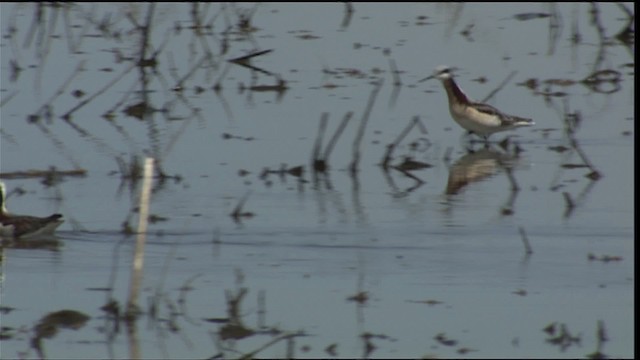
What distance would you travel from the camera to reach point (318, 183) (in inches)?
477

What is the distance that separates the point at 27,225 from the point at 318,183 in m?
2.34

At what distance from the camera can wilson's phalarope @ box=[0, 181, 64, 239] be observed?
1044cm

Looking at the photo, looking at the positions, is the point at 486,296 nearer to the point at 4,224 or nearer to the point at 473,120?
the point at 4,224

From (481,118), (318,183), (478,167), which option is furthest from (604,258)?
(481,118)

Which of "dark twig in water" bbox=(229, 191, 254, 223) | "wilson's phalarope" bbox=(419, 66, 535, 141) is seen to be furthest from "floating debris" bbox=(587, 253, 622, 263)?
"wilson's phalarope" bbox=(419, 66, 535, 141)

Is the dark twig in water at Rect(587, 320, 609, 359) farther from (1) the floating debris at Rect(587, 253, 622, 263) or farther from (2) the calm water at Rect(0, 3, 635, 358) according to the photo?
(1) the floating debris at Rect(587, 253, 622, 263)

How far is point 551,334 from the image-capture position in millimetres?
7996

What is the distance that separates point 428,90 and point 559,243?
606 centimetres

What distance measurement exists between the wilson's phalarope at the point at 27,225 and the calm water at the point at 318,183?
0.31 ft

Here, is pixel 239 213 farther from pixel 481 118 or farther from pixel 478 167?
pixel 481 118

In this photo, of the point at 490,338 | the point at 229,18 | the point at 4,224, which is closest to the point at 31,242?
the point at 4,224

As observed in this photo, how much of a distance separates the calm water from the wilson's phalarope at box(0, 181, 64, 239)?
95 mm

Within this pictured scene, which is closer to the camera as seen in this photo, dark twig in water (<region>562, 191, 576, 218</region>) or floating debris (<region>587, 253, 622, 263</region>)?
floating debris (<region>587, 253, 622, 263</region>)

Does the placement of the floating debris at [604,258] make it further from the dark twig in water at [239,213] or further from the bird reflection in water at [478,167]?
the dark twig in water at [239,213]
